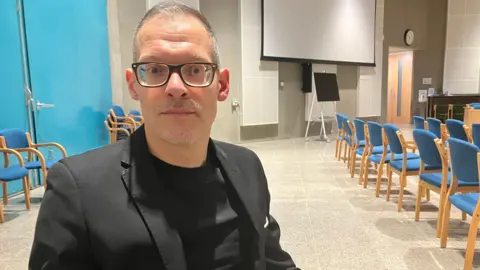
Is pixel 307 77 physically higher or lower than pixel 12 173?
higher

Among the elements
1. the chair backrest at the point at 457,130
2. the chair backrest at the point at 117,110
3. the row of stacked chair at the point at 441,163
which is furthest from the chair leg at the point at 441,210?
the chair backrest at the point at 117,110

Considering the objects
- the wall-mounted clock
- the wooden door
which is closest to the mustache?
the wall-mounted clock

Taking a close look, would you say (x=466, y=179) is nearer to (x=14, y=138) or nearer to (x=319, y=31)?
(x=14, y=138)

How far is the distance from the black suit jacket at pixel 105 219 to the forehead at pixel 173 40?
0.82 feet

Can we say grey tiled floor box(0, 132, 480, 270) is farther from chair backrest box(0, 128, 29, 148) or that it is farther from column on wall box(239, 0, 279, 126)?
column on wall box(239, 0, 279, 126)

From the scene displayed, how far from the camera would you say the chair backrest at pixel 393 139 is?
11.5ft

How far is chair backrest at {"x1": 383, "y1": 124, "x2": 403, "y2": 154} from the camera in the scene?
3518 mm

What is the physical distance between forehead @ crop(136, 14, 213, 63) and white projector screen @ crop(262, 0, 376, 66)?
289 inches

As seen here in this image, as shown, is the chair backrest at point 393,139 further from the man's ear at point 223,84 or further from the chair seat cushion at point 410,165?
the man's ear at point 223,84

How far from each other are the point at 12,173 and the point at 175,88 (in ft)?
10.5

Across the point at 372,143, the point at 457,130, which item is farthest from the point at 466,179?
the point at 457,130

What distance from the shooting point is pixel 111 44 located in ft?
22.2

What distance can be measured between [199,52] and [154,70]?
0.12 meters

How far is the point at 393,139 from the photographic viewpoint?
3.60m
